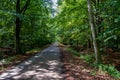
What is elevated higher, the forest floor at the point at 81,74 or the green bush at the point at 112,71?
the forest floor at the point at 81,74

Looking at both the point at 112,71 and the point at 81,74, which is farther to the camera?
the point at 112,71

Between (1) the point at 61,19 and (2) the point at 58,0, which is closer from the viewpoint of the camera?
(1) the point at 61,19

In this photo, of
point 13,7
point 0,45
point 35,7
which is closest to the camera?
point 13,7

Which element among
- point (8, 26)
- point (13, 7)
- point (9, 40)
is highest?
point (13, 7)

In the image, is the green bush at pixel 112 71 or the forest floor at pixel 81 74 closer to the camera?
the forest floor at pixel 81 74

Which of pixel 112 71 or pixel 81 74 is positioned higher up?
pixel 81 74

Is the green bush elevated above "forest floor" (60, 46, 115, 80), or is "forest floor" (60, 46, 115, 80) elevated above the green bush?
"forest floor" (60, 46, 115, 80)

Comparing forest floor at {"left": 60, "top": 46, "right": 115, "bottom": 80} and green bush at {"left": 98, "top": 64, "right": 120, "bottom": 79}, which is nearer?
forest floor at {"left": 60, "top": 46, "right": 115, "bottom": 80}

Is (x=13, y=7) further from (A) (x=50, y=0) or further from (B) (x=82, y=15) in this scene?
(B) (x=82, y=15)

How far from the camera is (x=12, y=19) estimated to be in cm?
1903

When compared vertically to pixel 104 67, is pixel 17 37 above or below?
above

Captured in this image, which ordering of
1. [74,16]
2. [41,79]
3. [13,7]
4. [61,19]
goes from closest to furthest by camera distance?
[41,79]
[61,19]
[74,16]
[13,7]

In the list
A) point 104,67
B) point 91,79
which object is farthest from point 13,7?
point 91,79

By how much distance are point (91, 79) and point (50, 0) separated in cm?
1400
